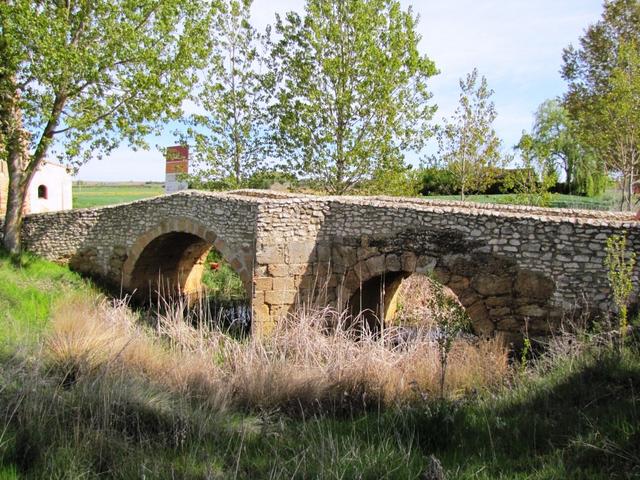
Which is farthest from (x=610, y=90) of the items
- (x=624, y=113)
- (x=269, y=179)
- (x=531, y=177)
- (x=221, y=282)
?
(x=221, y=282)

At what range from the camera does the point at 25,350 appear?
566 centimetres

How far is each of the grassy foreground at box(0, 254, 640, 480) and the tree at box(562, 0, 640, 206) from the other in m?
11.5

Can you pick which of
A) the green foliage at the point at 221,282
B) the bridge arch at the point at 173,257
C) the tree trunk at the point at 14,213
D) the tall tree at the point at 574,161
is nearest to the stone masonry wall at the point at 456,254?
the bridge arch at the point at 173,257

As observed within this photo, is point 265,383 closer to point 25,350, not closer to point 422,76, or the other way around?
point 25,350

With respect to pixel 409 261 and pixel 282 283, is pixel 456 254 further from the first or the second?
pixel 282 283

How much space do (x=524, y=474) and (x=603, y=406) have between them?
1.38 m

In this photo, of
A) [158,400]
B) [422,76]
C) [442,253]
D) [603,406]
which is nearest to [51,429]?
[158,400]

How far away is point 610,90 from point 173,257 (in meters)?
17.1

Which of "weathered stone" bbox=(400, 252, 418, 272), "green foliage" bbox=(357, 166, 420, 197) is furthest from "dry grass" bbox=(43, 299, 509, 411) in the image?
"green foliage" bbox=(357, 166, 420, 197)

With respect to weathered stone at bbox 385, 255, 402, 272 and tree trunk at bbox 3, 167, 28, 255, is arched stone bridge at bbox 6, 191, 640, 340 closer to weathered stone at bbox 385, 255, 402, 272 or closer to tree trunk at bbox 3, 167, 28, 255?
weathered stone at bbox 385, 255, 402, 272

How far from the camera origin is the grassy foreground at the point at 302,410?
137 inches

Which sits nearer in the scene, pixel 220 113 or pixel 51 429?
pixel 51 429

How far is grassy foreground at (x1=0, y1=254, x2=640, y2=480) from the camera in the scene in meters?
3.48

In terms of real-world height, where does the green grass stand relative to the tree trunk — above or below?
below
